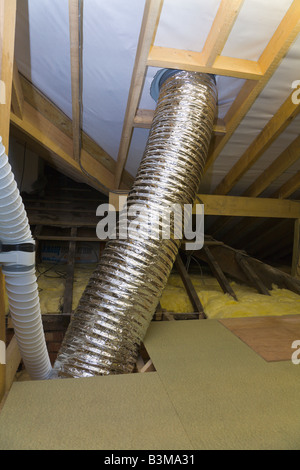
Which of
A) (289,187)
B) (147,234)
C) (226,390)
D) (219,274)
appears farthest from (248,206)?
(226,390)

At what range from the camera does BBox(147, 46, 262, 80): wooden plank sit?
5.96ft

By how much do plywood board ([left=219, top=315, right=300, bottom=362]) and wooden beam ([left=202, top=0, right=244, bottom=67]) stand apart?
5.23ft

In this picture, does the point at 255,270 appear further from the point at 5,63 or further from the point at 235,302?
the point at 5,63

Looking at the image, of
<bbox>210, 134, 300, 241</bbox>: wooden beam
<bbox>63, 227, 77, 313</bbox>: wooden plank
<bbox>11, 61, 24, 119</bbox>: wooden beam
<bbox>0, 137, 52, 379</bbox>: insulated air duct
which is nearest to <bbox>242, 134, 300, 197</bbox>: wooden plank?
<bbox>210, 134, 300, 241</bbox>: wooden beam

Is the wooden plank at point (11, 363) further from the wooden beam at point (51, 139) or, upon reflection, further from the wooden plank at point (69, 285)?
the wooden beam at point (51, 139)

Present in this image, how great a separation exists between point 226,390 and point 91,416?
0.56 meters

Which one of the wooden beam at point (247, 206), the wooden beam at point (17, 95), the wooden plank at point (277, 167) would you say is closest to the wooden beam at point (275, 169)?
the wooden plank at point (277, 167)

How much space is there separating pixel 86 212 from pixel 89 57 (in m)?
2.48

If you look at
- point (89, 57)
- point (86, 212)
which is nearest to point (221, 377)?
point (89, 57)

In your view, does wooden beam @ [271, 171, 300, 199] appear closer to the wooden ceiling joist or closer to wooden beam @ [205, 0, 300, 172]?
the wooden ceiling joist

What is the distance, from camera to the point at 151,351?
5.44 ft

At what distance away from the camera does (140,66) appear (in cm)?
185

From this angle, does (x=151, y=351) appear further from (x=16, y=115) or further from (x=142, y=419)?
(x=16, y=115)

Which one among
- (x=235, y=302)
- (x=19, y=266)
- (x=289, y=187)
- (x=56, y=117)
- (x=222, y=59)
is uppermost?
(x=289, y=187)
